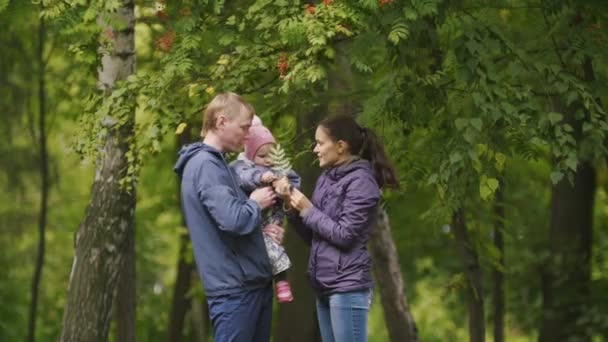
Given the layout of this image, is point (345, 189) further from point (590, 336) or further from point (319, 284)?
point (590, 336)

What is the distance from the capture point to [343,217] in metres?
6.67

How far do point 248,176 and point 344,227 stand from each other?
60cm

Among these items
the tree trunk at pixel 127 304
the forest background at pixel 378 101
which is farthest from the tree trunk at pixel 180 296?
the tree trunk at pixel 127 304

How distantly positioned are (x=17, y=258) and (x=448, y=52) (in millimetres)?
16433

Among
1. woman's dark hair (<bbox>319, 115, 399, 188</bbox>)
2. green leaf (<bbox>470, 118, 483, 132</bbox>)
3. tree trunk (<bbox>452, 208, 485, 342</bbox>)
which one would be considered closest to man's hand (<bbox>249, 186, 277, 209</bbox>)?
woman's dark hair (<bbox>319, 115, 399, 188</bbox>)

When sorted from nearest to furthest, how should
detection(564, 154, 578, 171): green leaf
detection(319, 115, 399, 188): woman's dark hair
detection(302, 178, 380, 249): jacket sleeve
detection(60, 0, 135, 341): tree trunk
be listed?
detection(302, 178, 380, 249): jacket sleeve → detection(319, 115, 399, 188): woman's dark hair → detection(564, 154, 578, 171): green leaf → detection(60, 0, 135, 341): tree trunk

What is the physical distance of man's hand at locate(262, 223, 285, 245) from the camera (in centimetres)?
672

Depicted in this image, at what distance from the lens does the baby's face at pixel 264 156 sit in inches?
264

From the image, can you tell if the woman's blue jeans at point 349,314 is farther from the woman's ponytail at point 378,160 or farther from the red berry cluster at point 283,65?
the red berry cluster at point 283,65

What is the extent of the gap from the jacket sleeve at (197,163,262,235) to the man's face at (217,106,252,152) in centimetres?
18

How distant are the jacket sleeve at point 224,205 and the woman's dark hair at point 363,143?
75 cm

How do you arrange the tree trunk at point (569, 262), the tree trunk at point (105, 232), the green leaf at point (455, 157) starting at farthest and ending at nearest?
the tree trunk at point (569, 262) → the tree trunk at point (105, 232) → the green leaf at point (455, 157)

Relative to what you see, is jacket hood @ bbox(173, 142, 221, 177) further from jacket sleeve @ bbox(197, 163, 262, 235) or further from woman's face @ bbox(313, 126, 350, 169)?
woman's face @ bbox(313, 126, 350, 169)

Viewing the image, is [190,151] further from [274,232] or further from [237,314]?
[237,314]
